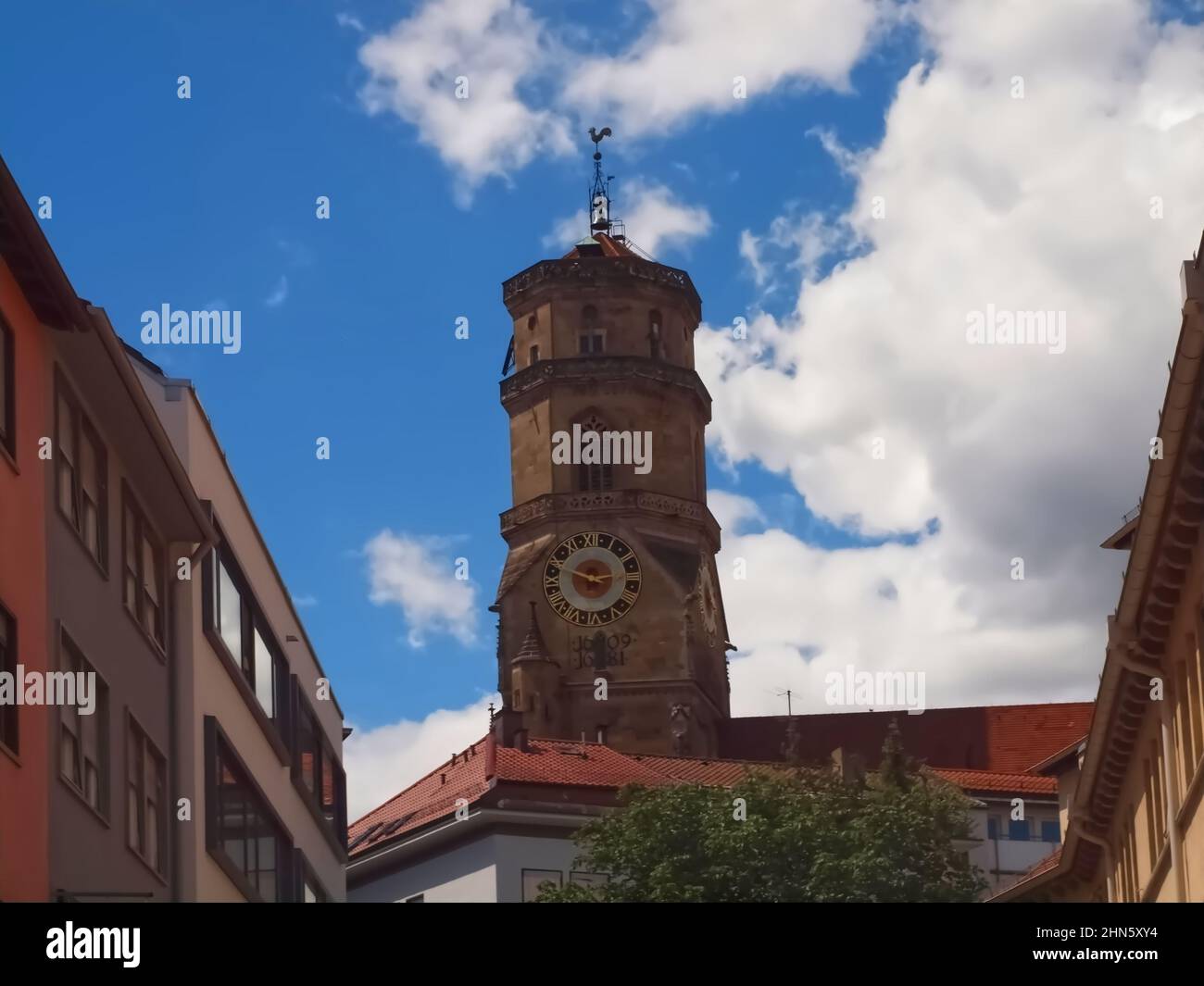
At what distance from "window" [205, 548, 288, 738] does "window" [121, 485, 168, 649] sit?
2.28 m

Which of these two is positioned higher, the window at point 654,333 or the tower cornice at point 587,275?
the tower cornice at point 587,275

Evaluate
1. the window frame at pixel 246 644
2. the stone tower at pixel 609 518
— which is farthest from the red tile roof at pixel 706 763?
the window frame at pixel 246 644

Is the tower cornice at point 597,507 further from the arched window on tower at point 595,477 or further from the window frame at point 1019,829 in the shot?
the window frame at point 1019,829

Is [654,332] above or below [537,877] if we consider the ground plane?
above

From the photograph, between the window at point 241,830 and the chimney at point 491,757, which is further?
the chimney at point 491,757

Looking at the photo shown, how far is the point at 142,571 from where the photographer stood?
33.2m

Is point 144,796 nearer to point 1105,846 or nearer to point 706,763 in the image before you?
point 1105,846

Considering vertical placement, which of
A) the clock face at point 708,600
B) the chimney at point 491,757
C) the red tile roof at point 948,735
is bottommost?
the chimney at point 491,757

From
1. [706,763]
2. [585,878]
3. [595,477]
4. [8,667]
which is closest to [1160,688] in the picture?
[8,667]

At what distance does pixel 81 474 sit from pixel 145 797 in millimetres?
4560

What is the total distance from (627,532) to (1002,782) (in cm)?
1956

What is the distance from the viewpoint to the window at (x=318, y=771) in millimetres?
45875

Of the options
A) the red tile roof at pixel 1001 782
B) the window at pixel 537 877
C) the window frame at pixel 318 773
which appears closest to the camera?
the window frame at pixel 318 773

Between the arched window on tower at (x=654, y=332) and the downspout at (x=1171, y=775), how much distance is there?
75.9 meters
